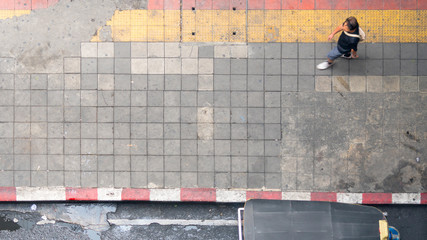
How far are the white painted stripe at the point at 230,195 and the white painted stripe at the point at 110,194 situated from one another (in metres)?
1.93

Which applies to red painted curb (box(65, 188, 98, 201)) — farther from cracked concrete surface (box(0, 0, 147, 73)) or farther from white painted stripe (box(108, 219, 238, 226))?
cracked concrete surface (box(0, 0, 147, 73))

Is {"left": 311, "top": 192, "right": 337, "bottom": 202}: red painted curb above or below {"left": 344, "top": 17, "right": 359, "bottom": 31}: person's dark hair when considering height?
below

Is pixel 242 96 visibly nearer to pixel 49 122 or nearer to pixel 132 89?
pixel 132 89

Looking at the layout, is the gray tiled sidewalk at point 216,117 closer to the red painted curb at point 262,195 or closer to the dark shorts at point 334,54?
Result: the red painted curb at point 262,195

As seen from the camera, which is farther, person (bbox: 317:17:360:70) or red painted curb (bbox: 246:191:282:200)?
red painted curb (bbox: 246:191:282:200)

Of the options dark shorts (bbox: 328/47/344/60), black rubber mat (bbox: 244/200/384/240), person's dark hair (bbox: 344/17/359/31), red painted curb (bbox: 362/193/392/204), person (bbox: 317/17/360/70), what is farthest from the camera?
red painted curb (bbox: 362/193/392/204)

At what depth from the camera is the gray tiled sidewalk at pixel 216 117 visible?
6395mm

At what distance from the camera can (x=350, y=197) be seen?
6.33 metres

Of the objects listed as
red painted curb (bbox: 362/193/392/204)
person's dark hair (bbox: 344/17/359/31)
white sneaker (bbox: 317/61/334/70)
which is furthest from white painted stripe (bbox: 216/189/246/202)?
person's dark hair (bbox: 344/17/359/31)

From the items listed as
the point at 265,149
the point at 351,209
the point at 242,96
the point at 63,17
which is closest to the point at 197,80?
the point at 242,96

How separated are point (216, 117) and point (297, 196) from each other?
220 cm

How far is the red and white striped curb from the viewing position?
6.33 metres

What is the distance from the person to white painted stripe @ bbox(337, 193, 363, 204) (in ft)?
8.19

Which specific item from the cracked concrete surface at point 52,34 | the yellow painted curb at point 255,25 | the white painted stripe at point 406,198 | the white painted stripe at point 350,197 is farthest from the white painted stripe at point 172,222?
the yellow painted curb at point 255,25
